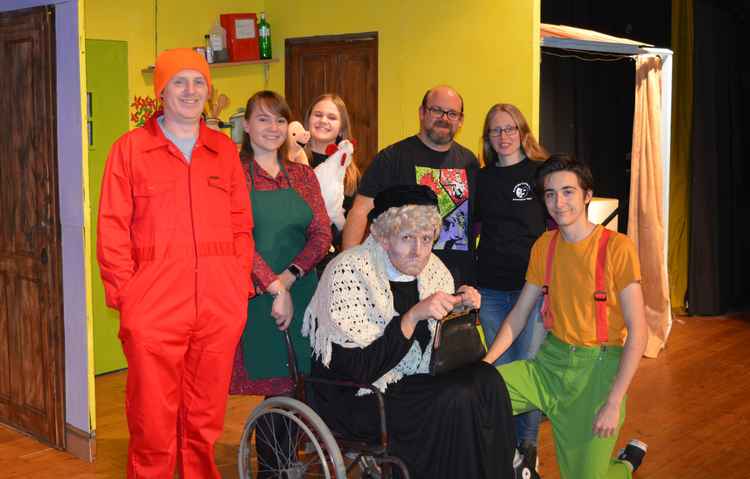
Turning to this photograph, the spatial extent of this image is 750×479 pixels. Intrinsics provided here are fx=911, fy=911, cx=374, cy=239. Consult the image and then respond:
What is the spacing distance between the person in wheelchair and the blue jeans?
68 cm

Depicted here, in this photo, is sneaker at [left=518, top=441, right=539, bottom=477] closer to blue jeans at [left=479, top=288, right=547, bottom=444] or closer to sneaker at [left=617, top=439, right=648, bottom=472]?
blue jeans at [left=479, top=288, right=547, bottom=444]

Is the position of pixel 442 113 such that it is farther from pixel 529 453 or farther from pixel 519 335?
pixel 529 453

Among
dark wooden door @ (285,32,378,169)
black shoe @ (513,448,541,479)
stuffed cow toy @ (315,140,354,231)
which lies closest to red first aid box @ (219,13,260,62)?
dark wooden door @ (285,32,378,169)

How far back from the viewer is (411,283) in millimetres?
2990

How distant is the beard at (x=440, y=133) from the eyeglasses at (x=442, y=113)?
2 cm

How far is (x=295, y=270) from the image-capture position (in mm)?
3227

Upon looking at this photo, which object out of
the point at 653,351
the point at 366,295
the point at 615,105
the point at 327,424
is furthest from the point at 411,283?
the point at 615,105

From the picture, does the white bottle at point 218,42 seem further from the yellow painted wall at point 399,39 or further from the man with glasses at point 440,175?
the man with glasses at point 440,175

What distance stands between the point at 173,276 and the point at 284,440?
2.32ft

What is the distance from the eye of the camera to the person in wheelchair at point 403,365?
2805 millimetres

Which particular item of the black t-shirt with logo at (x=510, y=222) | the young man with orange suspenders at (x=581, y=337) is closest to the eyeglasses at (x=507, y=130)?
the black t-shirt with logo at (x=510, y=222)

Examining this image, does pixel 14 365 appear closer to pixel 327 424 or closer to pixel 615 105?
pixel 327 424

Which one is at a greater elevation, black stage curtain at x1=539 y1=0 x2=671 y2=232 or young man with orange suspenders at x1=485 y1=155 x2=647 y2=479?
black stage curtain at x1=539 y1=0 x2=671 y2=232

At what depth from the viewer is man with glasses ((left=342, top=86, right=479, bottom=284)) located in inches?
143
